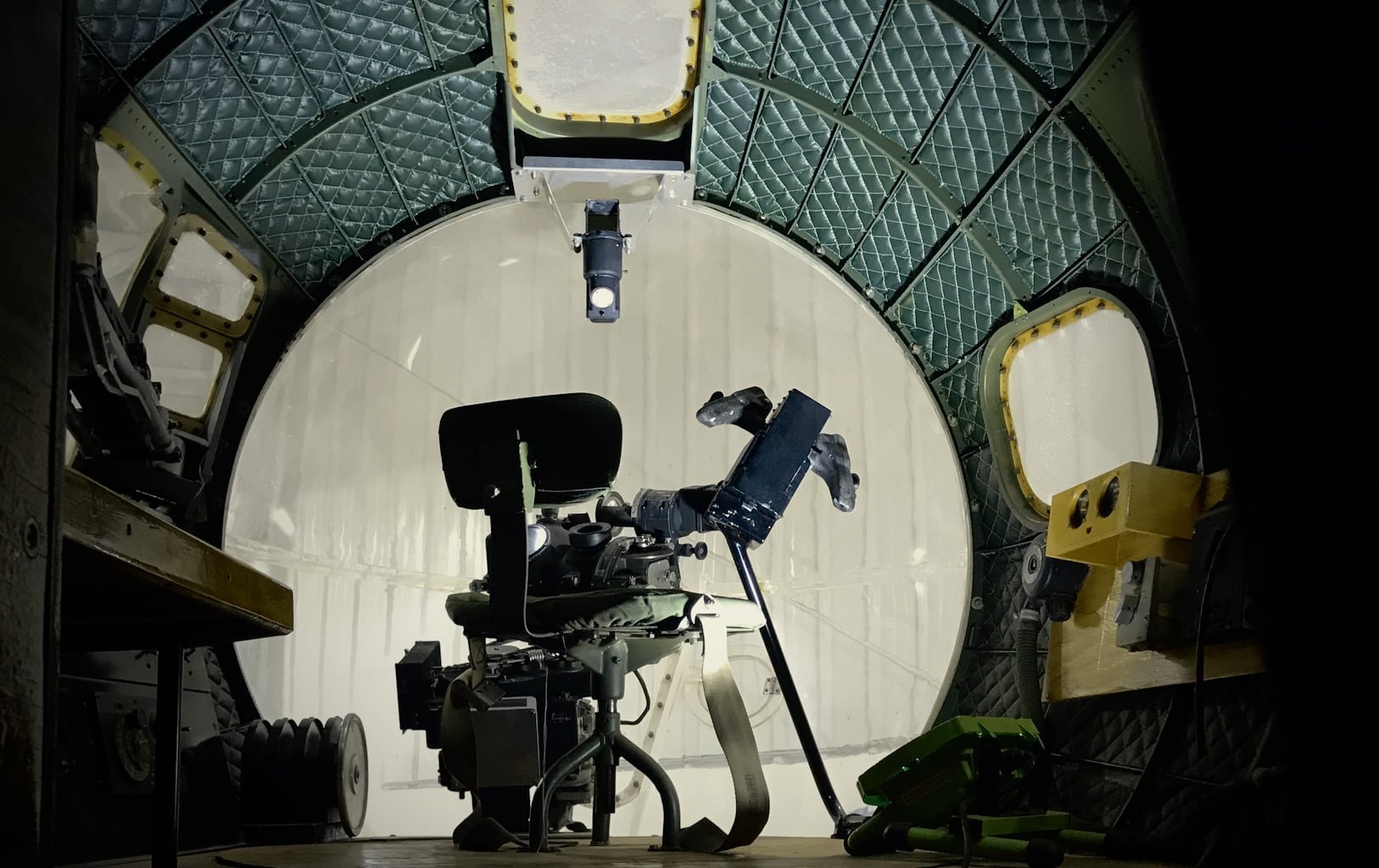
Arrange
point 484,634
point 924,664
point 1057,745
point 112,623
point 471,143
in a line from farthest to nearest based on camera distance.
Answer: point 924,664, point 471,143, point 1057,745, point 484,634, point 112,623

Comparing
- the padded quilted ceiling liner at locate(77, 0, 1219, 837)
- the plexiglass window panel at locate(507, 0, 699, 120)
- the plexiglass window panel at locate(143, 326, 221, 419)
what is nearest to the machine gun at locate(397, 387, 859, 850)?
the padded quilted ceiling liner at locate(77, 0, 1219, 837)

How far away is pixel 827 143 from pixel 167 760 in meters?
3.70

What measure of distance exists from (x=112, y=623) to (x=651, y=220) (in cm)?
413

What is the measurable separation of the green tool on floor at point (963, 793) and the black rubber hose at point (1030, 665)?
108 cm

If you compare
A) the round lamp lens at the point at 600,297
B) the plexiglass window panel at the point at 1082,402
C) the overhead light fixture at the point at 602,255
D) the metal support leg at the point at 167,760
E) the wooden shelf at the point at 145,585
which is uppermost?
the overhead light fixture at the point at 602,255

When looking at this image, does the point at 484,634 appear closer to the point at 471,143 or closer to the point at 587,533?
the point at 587,533

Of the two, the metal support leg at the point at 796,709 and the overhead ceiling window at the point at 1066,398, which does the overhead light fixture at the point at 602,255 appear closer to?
the metal support leg at the point at 796,709

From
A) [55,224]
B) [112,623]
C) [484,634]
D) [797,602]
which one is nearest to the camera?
[55,224]

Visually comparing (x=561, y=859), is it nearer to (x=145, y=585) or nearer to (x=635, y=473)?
(x=145, y=585)

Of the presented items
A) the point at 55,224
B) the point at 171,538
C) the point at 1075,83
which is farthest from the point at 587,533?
the point at 55,224

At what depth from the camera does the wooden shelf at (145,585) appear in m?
1.04

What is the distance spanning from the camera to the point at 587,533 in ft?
11.7

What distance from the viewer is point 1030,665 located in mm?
3947

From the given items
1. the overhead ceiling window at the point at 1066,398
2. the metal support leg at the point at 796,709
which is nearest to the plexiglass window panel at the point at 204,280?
the metal support leg at the point at 796,709
